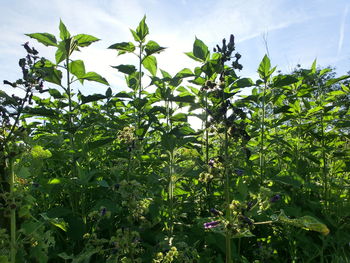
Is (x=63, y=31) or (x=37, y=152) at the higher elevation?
(x=63, y=31)

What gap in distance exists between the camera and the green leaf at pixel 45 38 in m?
3.19

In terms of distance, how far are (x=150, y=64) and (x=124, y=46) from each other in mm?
400

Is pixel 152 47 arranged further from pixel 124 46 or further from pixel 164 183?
pixel 164 183

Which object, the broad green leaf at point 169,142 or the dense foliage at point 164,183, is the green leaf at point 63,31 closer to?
the dense foliage at point 164,183

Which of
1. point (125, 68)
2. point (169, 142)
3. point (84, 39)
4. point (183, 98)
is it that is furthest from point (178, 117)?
point (84, 39)

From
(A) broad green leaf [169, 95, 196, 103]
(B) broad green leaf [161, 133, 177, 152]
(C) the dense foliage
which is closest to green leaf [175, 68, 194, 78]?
(C) the dense foliage

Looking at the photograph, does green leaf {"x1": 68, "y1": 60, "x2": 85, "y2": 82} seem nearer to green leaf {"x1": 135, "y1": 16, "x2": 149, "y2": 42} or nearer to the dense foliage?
the dense foliage

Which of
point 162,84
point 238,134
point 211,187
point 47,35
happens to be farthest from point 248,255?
point 47,35

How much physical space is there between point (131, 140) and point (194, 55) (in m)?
2.11

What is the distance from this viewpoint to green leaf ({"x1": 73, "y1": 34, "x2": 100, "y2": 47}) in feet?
10.6

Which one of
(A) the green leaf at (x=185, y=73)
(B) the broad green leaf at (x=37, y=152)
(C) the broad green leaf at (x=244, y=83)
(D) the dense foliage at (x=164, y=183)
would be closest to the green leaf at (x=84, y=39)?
(D) the dense foliage at (x=164, y=183)

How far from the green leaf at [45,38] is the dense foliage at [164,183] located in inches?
0.5

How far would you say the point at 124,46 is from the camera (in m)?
3.65

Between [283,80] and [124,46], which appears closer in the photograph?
[283,80]
